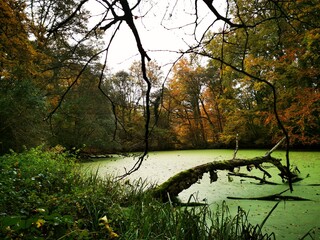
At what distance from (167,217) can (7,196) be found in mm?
1034

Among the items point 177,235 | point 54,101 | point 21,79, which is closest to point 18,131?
point 21,79

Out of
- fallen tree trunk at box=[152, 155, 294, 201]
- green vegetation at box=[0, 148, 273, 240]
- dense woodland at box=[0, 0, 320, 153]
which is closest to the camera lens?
green vegetation at box=[0, 148, 273, 240]

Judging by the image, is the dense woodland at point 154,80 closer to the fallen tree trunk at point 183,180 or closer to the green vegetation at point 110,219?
the green vegetation at point 110,219

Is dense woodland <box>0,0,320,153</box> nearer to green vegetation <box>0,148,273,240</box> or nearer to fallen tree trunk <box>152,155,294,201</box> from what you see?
green vegetation <box>0,148,273,240</box>

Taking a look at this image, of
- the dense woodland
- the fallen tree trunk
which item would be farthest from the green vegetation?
the fallen tree trunk

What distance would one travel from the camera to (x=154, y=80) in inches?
76.7

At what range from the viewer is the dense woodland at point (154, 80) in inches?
70.6

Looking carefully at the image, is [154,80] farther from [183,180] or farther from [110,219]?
[183,180]

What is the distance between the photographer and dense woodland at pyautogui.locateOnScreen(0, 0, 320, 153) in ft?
5.88

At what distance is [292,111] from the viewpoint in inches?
255

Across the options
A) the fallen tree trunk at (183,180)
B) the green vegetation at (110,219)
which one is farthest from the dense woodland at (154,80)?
the fallen tree trunk at (183,180)

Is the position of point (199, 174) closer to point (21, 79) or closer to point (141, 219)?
point (141, 219)

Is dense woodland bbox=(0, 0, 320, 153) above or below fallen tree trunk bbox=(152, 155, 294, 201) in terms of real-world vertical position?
above

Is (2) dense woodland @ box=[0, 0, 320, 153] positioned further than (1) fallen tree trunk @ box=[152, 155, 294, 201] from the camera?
No
